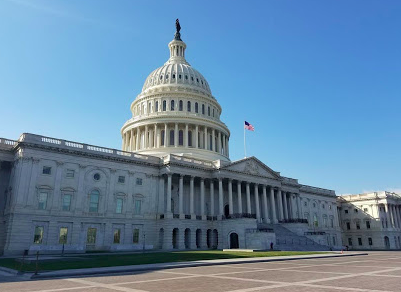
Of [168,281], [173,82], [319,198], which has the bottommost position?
[168,281]

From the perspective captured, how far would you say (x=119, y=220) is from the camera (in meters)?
54.0

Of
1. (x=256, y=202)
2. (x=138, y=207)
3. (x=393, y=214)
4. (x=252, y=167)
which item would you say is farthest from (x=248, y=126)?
(x=393, y=214)

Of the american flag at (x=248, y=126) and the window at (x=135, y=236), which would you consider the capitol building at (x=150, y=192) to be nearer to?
the window at (x=135, y=236)

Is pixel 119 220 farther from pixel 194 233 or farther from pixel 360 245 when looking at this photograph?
pixel 360 245

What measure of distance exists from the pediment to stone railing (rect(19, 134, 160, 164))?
1594 cm

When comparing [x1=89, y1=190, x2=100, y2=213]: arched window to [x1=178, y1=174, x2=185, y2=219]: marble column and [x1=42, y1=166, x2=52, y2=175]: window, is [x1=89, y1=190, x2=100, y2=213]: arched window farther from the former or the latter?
[x1=178, y1=174, x2=185, y2=219]: marble column

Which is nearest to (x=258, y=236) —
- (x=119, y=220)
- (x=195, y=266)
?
(x=119, y=220)

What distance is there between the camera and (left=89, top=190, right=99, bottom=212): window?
52.1 m

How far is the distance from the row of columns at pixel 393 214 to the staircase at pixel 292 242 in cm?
4893

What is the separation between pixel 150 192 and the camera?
59188mm

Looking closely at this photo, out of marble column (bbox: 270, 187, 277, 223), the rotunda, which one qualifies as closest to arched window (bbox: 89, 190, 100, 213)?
the rotunda

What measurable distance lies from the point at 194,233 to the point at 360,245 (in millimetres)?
67065

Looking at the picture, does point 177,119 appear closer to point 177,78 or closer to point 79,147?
point 177,78

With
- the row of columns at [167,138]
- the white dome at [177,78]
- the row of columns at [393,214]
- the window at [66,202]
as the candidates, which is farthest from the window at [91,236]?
the row of columns at [393,214]
